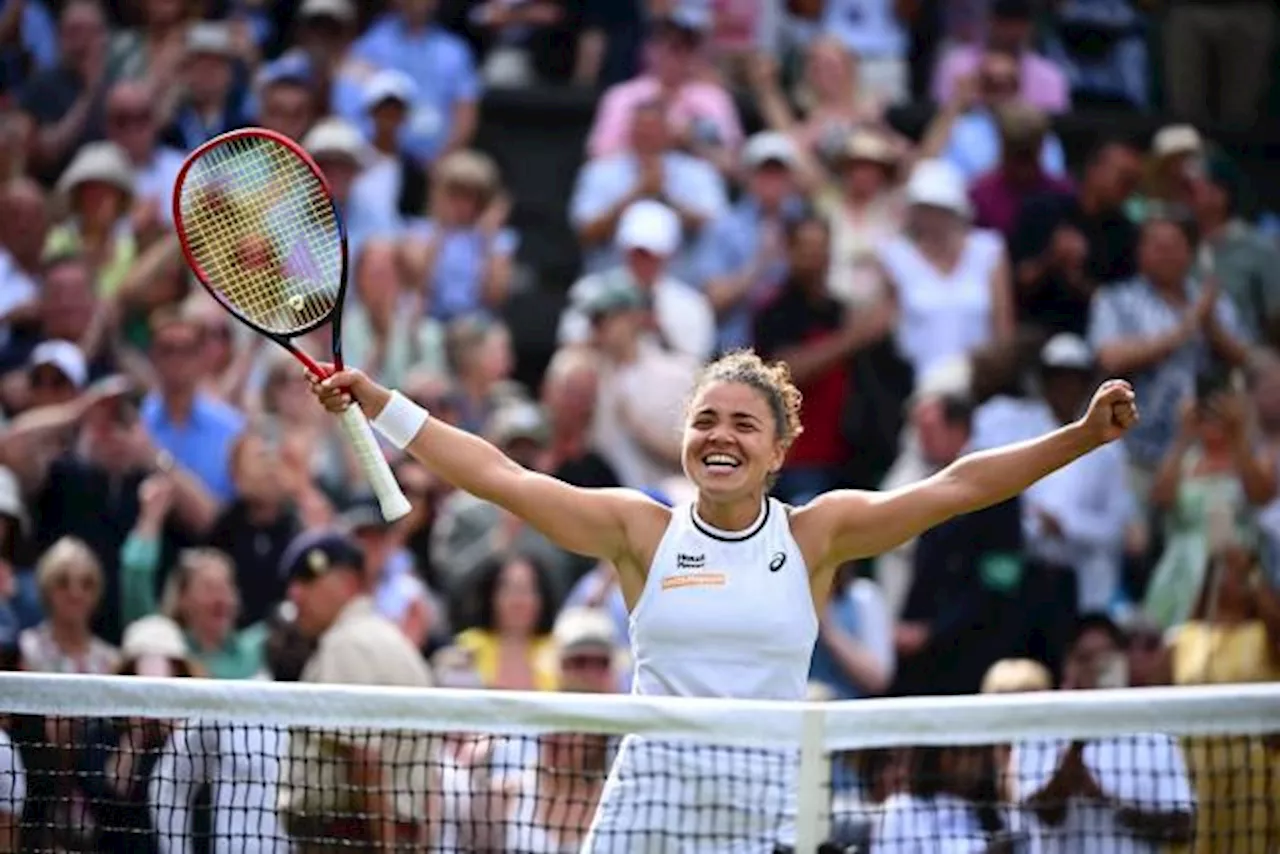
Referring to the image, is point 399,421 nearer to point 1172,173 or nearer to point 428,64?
point 428,64

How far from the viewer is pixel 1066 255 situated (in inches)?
618

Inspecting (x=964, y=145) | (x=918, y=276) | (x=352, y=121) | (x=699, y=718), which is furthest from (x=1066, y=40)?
(x=699, y=718)

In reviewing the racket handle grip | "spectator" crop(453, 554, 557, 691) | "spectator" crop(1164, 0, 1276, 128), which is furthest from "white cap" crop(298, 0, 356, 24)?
the racket handle grip

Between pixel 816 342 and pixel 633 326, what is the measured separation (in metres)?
1.09

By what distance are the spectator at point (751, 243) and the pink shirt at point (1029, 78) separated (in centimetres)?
170

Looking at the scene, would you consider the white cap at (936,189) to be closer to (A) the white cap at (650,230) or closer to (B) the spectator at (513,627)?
(A) the white cap at (650,230)

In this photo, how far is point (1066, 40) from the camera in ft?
60.7

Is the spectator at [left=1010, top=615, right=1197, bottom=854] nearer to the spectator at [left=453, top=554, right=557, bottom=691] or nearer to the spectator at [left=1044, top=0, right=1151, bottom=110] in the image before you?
the spectator at [left=453, top=554, right=557, bottom=691]

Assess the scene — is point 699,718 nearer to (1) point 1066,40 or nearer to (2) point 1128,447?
(2) point 1128,447

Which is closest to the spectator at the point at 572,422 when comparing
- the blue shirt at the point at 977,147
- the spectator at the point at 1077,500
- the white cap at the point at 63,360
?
the spectator at the point at 1077,500

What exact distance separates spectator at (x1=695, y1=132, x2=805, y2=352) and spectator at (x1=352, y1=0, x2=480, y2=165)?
1714mm

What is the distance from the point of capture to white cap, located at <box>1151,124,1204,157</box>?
1667 cm

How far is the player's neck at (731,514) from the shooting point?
333 inches

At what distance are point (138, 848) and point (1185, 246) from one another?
24.8ft
